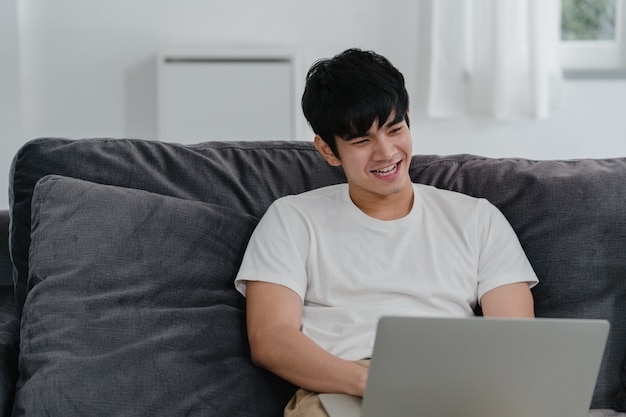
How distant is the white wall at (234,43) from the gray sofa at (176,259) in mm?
1548

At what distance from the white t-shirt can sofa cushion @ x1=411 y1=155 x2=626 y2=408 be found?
5cm

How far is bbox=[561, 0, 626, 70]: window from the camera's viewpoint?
11.1ft

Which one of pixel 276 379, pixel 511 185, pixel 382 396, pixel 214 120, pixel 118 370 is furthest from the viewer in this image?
pixel 214 120

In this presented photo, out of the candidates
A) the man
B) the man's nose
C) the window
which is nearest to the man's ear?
the man

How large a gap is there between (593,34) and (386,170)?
2074 mm

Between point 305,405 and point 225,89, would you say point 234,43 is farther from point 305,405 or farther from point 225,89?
point 305,405

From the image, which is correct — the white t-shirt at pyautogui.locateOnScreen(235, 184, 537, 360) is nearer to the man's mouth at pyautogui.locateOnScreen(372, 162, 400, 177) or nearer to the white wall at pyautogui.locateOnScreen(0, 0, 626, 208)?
the man's mouth at pyautogui.locateOnScreen(372, 162, 400, 177)

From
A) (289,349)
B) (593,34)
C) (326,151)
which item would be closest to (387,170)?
(326,151)

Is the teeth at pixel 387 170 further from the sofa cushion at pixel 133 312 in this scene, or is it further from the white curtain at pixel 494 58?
the white curtain at pixel 494 58

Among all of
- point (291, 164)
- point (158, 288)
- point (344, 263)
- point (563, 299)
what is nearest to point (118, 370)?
point (158, 288)

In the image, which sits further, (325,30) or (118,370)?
(325,30)

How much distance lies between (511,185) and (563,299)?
0.24 metres

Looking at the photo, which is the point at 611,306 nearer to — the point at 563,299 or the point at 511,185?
the point at 563,299

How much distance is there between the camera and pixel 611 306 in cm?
170
